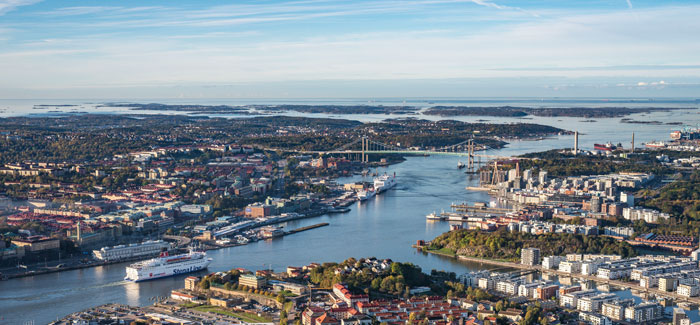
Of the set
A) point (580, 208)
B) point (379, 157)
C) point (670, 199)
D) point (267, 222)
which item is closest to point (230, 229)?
point (267, 222)

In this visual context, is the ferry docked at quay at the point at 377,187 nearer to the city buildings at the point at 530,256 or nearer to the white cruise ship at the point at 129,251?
the white cruise ship at the point at 129,251

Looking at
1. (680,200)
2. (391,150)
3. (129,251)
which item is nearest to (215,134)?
(391,150)

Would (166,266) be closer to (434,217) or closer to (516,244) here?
(516,244)

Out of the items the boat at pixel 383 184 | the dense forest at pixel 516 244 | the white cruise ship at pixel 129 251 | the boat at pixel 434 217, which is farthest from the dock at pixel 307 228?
the boat at pixel 383 184

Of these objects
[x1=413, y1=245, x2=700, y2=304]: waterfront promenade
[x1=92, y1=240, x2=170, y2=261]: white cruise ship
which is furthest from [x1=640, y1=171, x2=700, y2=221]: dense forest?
[x1=92, y1=240, x2=170, y2=261]: white cruise ship

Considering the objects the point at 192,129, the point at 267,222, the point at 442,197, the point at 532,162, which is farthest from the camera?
the point at 192,129

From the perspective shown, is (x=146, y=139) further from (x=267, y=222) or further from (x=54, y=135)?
(x=267, y=222)

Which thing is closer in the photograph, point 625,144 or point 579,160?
point 579,160
